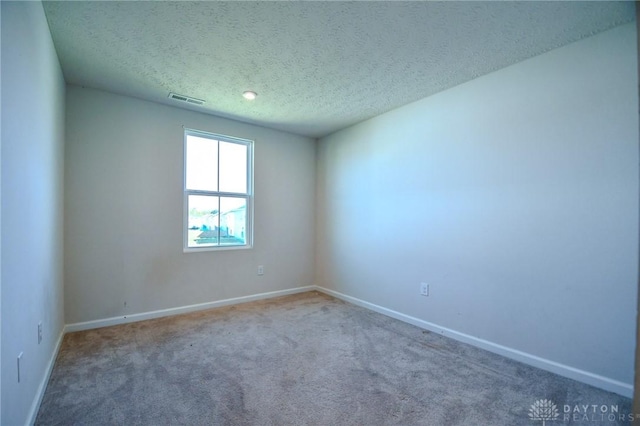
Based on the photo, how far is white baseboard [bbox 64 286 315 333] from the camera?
2.95 m

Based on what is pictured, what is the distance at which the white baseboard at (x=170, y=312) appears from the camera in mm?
2953

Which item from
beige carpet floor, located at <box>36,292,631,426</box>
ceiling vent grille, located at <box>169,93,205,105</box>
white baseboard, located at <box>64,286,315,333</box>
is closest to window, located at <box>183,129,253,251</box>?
ceiling vent grille, located at <box>169,93,205,105</box>

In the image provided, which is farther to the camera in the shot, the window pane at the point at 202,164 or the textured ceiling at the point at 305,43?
the window pane at the point at 202,164

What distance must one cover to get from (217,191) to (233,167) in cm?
42

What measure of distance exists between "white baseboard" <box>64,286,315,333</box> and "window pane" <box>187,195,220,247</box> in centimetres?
77

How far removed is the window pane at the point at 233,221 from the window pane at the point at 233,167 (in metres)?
0.16

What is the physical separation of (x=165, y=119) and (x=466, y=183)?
11.1ft

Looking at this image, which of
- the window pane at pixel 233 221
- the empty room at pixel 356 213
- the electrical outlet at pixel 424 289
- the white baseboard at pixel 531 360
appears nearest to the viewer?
the empty room at pixel 356 213

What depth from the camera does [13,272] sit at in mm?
1396

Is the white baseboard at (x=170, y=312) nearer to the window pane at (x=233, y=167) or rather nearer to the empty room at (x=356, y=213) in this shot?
the empty room at (x=356, y=213)

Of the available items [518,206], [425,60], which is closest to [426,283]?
[518,206]

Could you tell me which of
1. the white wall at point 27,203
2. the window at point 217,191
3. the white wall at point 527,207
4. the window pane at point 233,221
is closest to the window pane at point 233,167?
the window at point 217,191

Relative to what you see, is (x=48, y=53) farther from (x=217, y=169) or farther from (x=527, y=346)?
(x=527, y=346)

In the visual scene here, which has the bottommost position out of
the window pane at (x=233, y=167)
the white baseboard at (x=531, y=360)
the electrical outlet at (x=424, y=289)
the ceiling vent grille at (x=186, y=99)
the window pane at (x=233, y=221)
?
the white baseboard at (x=531, y=360)
